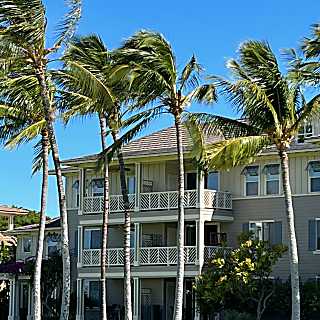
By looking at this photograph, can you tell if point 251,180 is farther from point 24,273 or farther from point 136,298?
point 24,273

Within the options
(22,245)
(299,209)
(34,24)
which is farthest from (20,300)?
(34,24)

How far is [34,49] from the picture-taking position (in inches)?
1144

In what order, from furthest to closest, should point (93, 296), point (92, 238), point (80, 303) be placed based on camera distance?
point (92, 238)
point (93, 296)
point (80, 303)

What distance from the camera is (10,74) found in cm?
3080

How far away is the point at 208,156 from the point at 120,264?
17.3 m

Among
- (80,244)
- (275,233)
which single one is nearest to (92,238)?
(80,244)

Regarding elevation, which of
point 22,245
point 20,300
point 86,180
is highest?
point 86,180

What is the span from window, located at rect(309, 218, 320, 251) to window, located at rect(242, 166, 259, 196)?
3648 mm

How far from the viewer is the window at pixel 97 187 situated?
1996 inches

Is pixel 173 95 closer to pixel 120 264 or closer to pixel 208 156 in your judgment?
pixel 208 156

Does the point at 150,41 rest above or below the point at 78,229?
above

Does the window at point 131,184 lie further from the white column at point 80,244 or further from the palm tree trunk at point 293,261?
the palm tree trunk at point 293,261

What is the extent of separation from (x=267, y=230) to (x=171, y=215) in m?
4.98

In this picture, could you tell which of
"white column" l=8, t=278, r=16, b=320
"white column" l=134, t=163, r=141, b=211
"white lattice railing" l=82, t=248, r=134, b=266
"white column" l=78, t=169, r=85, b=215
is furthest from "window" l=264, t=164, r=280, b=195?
"white column" l=8, t=278, r=16, b=320
